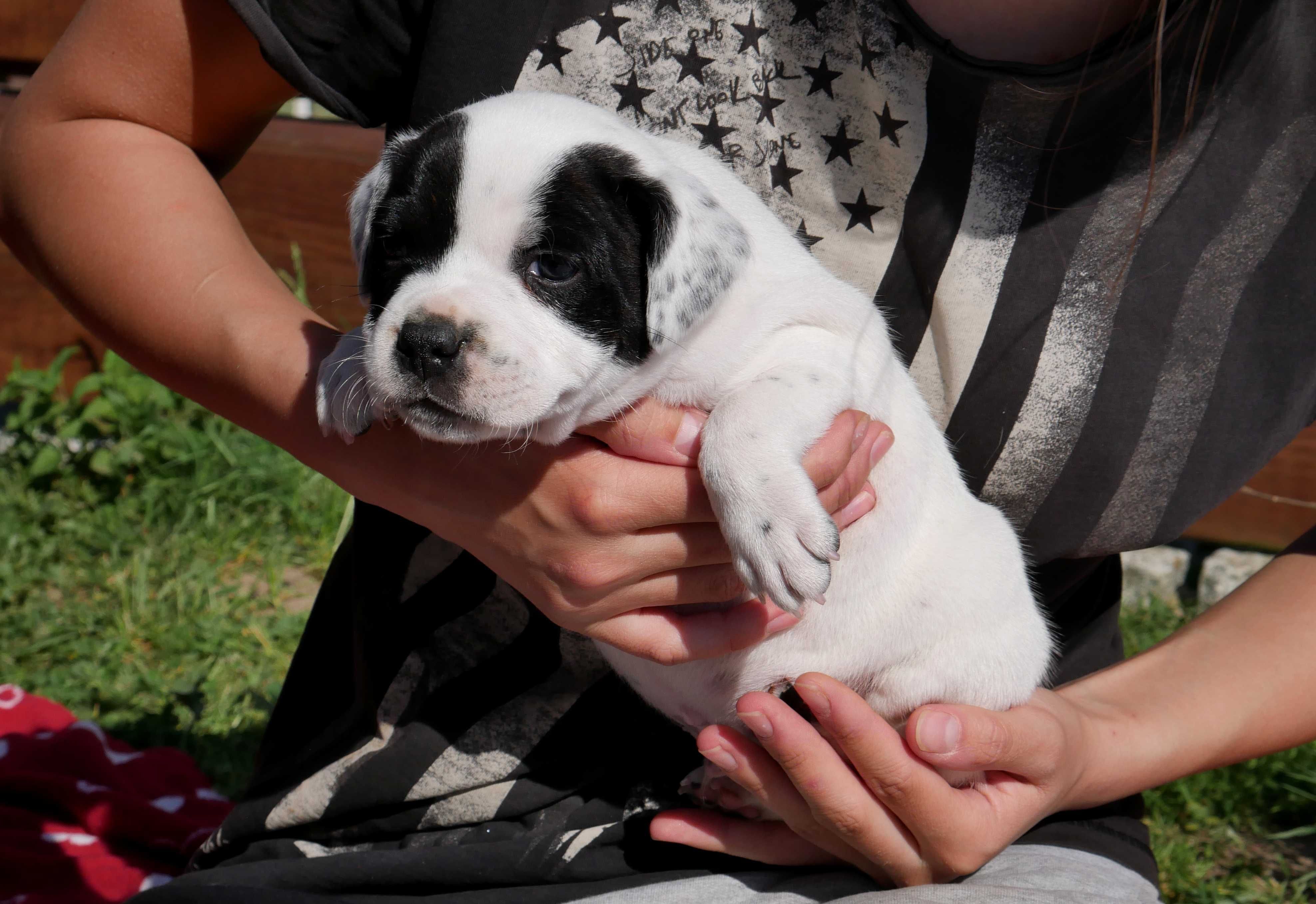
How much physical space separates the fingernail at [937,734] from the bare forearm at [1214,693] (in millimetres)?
404

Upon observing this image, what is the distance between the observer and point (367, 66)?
2.02 meters

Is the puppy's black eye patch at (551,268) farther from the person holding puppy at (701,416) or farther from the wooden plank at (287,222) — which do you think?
the wooden plank at (287,222)

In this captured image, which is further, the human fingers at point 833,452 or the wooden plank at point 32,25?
the wooden plank at point 32,25

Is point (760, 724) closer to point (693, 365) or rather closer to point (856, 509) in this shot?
point (856, 509)

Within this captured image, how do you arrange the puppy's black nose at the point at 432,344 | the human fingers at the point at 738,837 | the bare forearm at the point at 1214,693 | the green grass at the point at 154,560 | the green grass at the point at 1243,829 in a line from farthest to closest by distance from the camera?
the green grass at the point at 154,560
the green grass at the point at 1243,829
the bare forearm at the point at 1214,693
the human fingers at the point at 738,837
the puppy's black nose at the point at 432,344

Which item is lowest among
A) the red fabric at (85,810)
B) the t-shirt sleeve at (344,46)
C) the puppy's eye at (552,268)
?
the red fabric at (85,810)

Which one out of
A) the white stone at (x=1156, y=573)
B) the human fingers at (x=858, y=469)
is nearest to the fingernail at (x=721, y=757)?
the human fingers at (x=858, y=469)

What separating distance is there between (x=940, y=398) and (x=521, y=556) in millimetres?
864

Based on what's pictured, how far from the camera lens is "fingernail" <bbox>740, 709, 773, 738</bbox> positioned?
5.93ft

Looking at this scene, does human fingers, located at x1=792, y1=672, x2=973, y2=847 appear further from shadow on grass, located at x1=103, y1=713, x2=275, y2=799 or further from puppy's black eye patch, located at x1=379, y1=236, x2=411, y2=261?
shadow on grass, located at x1=103, y1=713, x2=275, y2=799

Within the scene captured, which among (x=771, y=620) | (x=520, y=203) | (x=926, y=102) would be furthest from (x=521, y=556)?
(x=926, y=102)

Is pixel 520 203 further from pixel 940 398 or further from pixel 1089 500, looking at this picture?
pixel 1089 500

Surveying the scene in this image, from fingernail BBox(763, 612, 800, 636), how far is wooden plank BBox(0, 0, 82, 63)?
4988 mm

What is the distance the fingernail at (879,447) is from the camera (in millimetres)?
1837
